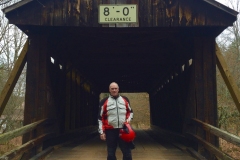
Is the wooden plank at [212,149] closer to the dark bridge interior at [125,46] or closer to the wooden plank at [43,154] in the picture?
the dark bridge interior at [125,46]

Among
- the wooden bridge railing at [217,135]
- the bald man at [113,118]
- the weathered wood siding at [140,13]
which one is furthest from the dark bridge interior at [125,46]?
the bald man at [113,118]

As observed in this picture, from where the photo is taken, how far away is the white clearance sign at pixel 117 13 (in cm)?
649

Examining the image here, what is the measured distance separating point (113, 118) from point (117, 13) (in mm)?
2648

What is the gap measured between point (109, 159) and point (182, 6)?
135 inches

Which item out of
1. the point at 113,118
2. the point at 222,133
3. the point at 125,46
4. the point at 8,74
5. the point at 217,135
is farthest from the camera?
the point at 8,74

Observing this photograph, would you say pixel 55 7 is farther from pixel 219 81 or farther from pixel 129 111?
pixel 219 81

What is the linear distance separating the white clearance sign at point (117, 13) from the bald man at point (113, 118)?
7.14ft

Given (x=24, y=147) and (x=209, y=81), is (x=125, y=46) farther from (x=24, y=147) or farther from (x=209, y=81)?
(x=24, y=147)

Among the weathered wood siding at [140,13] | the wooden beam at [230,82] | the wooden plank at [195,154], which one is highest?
the weathered wood siding at [140,13]

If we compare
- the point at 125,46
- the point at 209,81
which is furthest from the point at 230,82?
the point at 125,46

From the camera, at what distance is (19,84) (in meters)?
17.6

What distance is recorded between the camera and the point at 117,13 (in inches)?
257

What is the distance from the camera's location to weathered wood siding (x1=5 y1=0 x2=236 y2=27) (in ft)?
21.2

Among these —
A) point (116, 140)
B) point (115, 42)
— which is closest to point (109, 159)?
point (116, 140)
